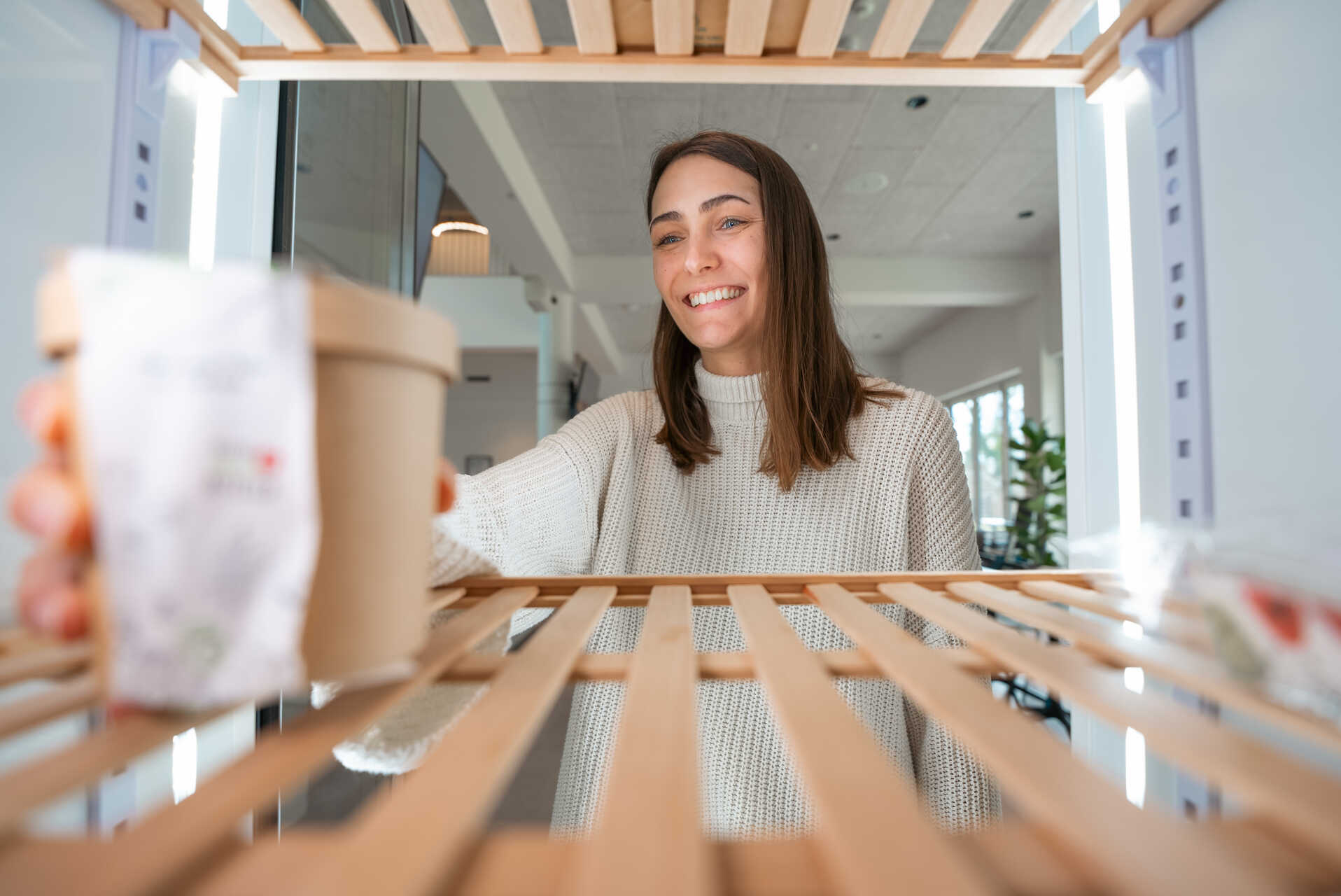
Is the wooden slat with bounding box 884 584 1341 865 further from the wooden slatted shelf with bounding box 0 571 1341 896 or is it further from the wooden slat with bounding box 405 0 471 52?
the wooden slat with bounding box 405 0 471 52

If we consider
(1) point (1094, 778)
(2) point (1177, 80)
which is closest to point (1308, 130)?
(2) point (1177, 80)

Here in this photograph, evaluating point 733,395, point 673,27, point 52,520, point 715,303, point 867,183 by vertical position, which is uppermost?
point 867,183

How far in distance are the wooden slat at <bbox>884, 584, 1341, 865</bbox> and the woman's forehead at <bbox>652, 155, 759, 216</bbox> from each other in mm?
815

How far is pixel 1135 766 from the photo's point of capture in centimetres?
65

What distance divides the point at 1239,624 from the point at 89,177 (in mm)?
700

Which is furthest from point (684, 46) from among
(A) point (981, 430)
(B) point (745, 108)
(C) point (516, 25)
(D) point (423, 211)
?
(A) point (981, 430)

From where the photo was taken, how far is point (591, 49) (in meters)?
0.58

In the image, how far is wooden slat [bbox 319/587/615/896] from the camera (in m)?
0.12

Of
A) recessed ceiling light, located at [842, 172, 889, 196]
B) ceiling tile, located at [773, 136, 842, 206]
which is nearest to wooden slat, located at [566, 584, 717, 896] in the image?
ceiling tile, located at [773, 136, 842, 206]

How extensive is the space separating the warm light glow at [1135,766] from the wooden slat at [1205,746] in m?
0.49

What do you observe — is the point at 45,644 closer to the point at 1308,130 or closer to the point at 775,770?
the point at 775,770

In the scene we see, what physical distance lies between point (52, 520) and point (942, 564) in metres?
0.83

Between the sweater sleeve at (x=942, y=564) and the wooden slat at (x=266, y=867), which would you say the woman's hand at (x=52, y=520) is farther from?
the sweater sleeve at (x=942, y=564)

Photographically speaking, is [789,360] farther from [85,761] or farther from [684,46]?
[85,761]
